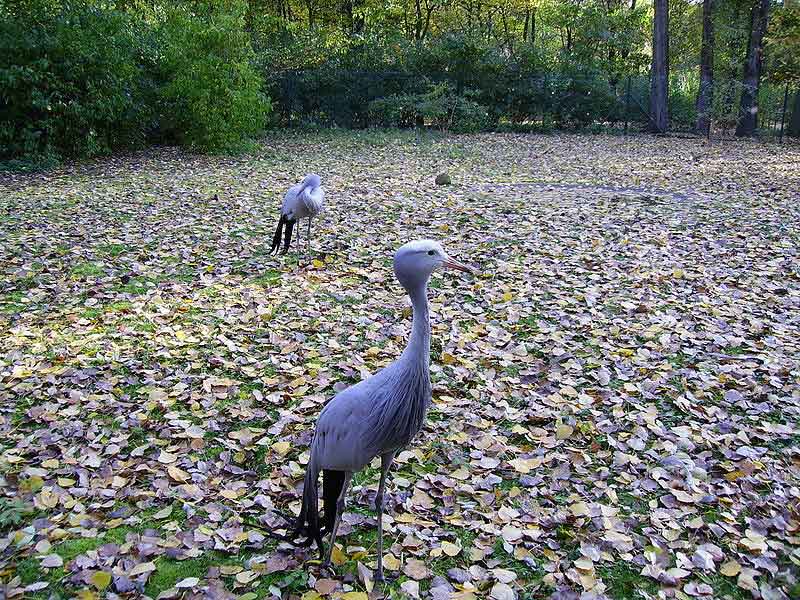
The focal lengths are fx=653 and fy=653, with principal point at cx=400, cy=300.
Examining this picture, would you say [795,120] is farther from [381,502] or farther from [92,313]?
[381,502]

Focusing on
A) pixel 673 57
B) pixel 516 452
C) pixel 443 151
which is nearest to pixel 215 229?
pixel 516 452

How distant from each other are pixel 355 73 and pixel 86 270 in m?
13.9

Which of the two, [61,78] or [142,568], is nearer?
[142,568]

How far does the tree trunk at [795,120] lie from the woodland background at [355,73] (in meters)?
0.10

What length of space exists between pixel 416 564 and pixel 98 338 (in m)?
3.15

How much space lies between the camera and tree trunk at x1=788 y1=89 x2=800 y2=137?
16984 mm

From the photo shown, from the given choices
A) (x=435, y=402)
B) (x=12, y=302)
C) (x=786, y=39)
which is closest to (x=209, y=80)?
(x=12, y=302)

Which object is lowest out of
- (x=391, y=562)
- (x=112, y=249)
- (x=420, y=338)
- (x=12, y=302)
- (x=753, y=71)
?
(x=391, y=562)

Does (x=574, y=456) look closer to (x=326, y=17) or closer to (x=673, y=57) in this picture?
(x=673, y=57)

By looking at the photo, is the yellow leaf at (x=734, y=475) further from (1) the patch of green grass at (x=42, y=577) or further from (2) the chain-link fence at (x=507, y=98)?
(2) the chain-link fence at (x=507, y=98)

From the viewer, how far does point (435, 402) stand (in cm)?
396

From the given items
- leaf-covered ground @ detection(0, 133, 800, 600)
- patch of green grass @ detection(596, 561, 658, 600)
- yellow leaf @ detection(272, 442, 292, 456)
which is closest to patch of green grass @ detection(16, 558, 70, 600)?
leaf-covered ground @ detection(0, 133, 800, 600)

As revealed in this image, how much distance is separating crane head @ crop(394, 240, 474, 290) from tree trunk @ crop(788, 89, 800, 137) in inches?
723

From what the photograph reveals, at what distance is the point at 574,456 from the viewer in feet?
11.3
